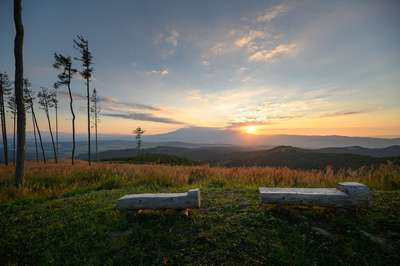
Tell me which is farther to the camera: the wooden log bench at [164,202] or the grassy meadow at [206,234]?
the wooden log bench at [164,202]

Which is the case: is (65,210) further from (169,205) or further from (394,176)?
(394,176)

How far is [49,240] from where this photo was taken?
3.66 m

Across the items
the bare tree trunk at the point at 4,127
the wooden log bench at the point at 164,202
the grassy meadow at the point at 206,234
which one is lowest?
the grassy meadow at the point at 206,234

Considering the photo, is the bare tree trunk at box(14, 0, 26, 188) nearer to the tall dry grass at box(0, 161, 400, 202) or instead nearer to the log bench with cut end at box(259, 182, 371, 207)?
the tall dry grass at box(0, 161, 400, 202)

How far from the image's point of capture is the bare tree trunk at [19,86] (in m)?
7.31

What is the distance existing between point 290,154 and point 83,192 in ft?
195

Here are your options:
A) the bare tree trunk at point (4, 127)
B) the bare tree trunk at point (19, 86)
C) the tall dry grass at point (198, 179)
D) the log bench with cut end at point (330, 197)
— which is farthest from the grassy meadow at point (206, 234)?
the bare tree trunk at point (4, 127)

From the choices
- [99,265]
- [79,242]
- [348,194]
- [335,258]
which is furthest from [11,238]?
[348,194]

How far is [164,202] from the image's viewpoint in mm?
4070

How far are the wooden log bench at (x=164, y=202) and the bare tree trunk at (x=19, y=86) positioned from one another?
6.87 meters

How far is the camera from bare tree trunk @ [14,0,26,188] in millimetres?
7312

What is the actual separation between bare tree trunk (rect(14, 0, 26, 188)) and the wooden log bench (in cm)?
→ 687

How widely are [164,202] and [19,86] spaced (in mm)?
8464

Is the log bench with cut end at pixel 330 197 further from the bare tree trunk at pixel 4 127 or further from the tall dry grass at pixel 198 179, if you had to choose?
the bare tree trunk at pixel 4 127
